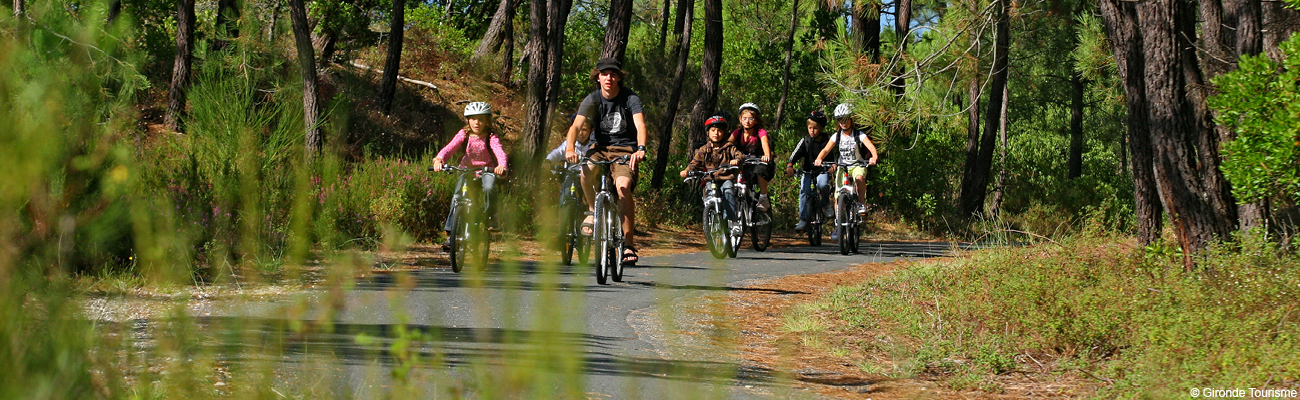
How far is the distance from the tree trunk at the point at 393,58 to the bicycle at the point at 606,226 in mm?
17135

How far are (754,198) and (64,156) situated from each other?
11.6 metres

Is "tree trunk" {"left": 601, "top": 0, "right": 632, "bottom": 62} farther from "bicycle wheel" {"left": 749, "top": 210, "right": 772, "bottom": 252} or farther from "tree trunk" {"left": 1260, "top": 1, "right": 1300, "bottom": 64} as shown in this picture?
"tree trunk" {"left": 1260, "top": 1, "right": 1300, "bottom": 64}

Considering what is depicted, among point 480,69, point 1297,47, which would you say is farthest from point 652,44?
point 1297,47

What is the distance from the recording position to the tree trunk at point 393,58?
2647 cm

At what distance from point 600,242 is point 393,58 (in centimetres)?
1781

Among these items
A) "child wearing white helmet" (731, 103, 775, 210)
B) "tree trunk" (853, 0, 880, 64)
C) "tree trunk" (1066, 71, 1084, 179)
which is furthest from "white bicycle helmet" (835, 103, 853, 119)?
"tree trunk" (1066, 71, 1084, 179)

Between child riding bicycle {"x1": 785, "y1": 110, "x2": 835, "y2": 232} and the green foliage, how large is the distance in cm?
774

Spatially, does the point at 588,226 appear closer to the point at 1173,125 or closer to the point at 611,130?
the point at 611,130

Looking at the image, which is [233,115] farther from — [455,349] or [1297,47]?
[1297,47]

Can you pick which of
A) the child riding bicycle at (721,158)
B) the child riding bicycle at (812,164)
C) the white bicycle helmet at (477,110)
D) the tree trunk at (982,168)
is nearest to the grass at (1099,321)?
the white bicycle helmet at (477,110)

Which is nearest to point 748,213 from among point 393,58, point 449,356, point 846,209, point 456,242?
point 846,209

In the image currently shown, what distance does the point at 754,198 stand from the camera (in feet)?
47.3

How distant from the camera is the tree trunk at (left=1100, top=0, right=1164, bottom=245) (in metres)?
10.0

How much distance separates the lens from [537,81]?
57.4 ft
